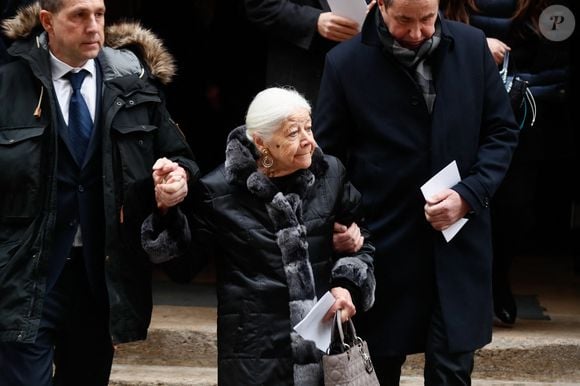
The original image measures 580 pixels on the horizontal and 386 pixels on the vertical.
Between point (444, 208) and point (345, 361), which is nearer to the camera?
point (345, 361)

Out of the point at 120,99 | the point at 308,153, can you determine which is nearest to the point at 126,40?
the point at 120,99

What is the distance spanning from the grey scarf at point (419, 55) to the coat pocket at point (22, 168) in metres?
1.30

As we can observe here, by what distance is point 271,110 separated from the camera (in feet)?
16.2

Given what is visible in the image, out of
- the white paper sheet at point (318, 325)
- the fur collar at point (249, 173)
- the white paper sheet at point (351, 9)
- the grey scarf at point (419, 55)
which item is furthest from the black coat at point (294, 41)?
the white paper sheet at point (318, 325)

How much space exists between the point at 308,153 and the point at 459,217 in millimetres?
682

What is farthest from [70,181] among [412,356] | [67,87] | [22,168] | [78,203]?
[412,356]

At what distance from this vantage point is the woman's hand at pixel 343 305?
4939 millimetres

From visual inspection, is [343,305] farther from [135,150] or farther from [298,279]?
[135,150]

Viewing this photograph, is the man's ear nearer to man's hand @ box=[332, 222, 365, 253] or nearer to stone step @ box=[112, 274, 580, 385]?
man's hand @ box=[332, 222, 365, 253]

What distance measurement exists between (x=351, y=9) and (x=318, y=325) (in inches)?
65.1

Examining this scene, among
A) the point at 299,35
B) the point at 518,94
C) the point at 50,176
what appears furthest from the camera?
the point at 299,35

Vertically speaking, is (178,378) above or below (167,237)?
below

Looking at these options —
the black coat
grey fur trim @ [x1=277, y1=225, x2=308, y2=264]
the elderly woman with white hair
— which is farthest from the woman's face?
the black coat

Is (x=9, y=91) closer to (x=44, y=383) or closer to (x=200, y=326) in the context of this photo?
(x=44, y=383)
